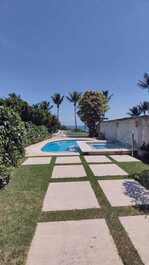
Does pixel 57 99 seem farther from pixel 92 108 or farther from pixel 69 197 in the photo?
pixel 69 197

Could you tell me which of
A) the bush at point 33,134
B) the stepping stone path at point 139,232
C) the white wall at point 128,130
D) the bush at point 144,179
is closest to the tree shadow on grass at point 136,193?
the bush at point 144,179

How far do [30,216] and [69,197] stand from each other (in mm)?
1416

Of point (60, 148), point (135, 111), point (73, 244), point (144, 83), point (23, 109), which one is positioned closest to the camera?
point (73, 244)

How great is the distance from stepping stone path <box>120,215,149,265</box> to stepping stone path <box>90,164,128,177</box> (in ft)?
11.2

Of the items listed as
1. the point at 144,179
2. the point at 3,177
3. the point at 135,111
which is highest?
the point at 135,111

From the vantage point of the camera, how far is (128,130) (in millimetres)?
17266

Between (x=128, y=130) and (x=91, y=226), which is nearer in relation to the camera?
(x=91, y=226)

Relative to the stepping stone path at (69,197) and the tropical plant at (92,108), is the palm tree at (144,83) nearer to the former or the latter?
the tropical plant at (92,108)

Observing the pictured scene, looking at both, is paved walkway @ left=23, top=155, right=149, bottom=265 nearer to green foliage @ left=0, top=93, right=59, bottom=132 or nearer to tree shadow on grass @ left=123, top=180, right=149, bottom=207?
tree shadow on grass @ left=123, top=180, right=149, bottom=207

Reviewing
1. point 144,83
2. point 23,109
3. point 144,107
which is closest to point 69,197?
point 23,109

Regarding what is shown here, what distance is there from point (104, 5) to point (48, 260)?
11359 mm

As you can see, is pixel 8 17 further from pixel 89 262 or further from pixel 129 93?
pixel 129 93

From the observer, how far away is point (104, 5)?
10.4m

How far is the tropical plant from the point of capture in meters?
27.3
